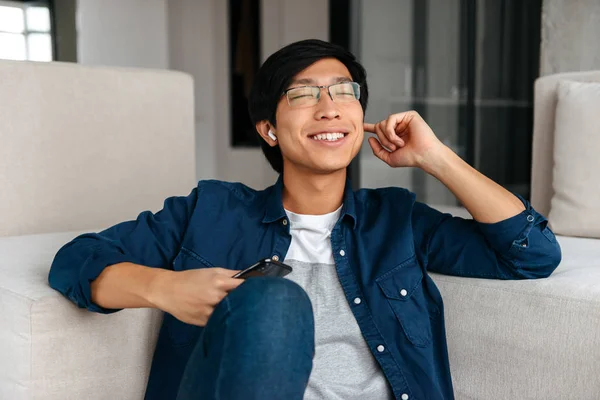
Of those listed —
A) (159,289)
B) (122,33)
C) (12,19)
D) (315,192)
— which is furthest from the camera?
(122,33)

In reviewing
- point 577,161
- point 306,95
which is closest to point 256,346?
point 306,95

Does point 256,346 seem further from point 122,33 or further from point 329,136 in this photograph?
point 122,33

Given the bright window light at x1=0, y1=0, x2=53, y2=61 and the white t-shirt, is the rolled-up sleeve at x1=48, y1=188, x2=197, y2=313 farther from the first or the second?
the bright window light at x1=0, y1=0, x2=53, y2=61

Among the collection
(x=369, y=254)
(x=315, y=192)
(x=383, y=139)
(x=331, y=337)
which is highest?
(x=383, y=139)

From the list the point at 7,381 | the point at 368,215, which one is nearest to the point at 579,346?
the point at 368,215

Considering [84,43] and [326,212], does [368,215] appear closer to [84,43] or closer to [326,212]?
[326,212]

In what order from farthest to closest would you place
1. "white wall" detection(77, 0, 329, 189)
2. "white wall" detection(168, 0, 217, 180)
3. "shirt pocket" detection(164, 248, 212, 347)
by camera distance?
"white wall" detection(168, 0, 217, 180) < "white wall" detection(77, 0, 329, 189) < "shirt pocket" detection(164, 248, 212, 347)

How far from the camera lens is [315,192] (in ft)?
4.93

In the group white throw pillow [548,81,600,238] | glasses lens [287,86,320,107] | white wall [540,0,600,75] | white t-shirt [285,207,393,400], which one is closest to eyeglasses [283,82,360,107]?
glasses lens [287,86,320,107]

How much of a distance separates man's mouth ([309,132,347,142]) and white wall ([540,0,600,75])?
239 cm

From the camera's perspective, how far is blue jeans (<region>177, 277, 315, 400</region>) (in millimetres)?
939

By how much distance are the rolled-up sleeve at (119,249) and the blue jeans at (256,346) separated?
342mm

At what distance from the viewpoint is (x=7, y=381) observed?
4.21ft

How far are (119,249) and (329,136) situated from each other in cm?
44
